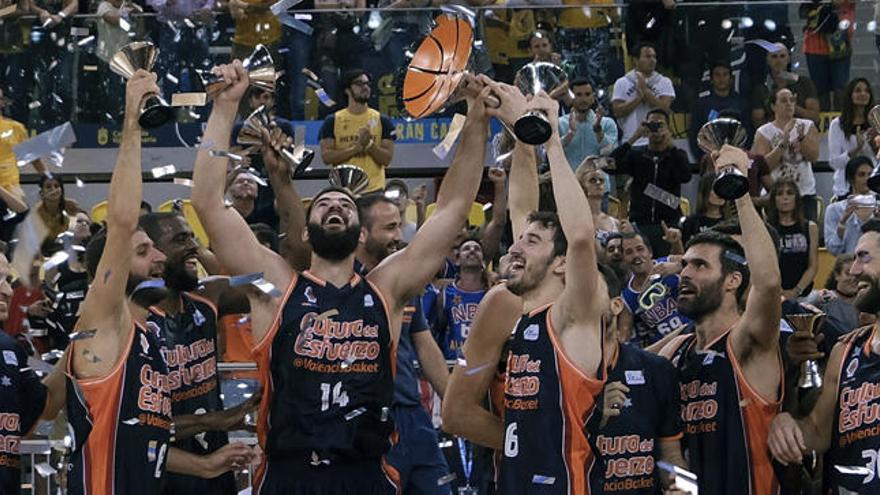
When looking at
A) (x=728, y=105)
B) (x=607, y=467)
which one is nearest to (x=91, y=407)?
(x=607, y=467)

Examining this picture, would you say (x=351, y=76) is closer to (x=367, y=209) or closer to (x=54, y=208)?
(x=54, y=208)

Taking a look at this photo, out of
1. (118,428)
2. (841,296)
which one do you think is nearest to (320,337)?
(118,428)

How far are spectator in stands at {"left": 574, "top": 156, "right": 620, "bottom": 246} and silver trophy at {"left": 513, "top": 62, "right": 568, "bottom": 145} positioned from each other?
11.8ft

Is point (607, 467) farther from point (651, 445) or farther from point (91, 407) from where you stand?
point (91, 407)

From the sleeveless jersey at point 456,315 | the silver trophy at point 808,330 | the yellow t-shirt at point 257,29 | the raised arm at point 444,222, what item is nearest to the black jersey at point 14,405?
the raised arm at point 444,222

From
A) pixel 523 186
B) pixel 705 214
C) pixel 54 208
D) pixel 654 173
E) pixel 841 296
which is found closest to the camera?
pixel 523 186

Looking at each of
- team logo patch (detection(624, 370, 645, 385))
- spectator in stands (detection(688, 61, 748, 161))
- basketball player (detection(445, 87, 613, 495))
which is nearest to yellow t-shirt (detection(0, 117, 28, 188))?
spectator in stands (detection(688, 61, 748, 161))

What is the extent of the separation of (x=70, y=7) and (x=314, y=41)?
7.56ft

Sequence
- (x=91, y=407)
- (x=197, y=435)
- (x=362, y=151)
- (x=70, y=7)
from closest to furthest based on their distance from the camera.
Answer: (x=91, y=407) → (x=197, y=435) → (x=362, y=151) → (x=70, y=7)

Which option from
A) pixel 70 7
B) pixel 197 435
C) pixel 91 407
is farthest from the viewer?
pixel 70 7

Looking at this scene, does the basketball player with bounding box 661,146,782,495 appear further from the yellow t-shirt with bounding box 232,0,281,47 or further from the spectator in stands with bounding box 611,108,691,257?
the yellow t-shirt with bounding box 232,0,281,47

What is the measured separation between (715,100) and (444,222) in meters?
6.85

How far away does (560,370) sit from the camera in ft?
23.4

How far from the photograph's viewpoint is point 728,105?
553 inches
